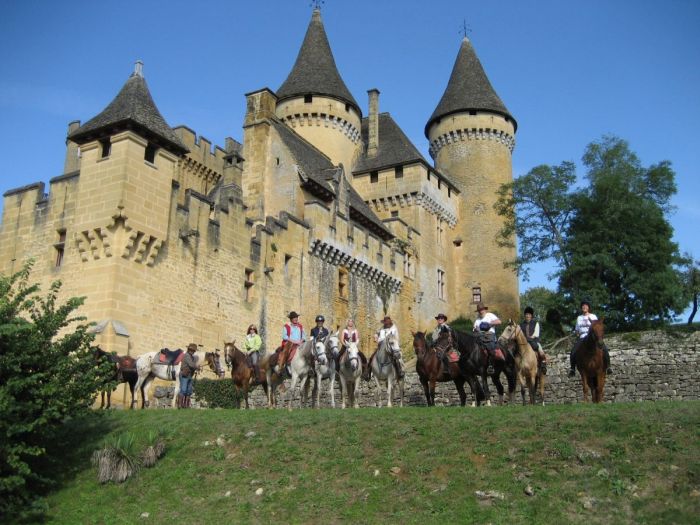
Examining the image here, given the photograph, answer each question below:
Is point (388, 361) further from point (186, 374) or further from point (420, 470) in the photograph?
point (420, 470)

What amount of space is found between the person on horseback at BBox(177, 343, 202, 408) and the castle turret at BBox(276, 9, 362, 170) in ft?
86.9

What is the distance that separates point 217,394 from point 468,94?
3320cm

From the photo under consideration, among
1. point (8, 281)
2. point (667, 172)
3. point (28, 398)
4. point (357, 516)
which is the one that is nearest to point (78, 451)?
→ point (28, 398)

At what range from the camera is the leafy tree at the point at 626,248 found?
108ft

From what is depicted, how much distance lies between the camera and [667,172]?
34.8 meters

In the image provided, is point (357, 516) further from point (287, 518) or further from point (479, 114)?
point (479, 114)

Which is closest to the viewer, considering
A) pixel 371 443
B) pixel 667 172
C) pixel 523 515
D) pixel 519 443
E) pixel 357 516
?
pixel 523 515

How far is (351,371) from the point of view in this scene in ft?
59.3

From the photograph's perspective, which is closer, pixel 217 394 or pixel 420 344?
pixel 420 344

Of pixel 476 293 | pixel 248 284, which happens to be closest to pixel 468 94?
pixel 476 293

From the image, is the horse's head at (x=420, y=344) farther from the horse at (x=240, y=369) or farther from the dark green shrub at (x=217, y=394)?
the dark green shrub at (x=217, y=394)

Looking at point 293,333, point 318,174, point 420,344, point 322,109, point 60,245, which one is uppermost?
point 322,109

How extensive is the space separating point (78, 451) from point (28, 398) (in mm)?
1721

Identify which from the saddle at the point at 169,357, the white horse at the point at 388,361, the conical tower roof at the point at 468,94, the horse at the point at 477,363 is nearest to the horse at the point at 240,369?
the saddle at the point at 169,357
